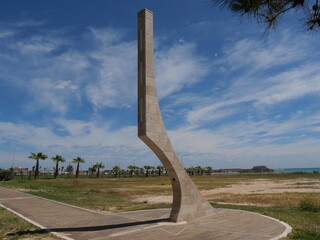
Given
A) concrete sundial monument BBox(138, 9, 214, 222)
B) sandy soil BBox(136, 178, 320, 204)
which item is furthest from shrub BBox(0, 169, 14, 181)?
concrete sundial monument BBox(138, 9, 214, 222)

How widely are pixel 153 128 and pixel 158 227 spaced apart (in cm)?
325

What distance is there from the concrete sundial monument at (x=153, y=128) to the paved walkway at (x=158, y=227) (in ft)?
2.04

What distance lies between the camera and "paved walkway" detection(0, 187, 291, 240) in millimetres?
7621

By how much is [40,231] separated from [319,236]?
8474mm

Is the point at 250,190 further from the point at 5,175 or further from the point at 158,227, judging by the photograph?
the point at 5,175

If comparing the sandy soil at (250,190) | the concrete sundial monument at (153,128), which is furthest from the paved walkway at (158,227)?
the sandy soil at (250,190)

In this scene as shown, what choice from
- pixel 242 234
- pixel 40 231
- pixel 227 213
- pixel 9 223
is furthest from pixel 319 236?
pixel 9 223

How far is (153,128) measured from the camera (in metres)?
8.91

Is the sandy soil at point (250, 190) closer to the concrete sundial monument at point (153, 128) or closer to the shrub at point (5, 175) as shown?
the concrete sundial monument at point (153, 128)

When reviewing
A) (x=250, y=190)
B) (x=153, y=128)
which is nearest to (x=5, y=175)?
(x=250, y=190)

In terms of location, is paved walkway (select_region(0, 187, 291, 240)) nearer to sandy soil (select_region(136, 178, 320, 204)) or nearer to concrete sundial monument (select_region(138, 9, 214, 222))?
concrete sundial monument (select_region(138, 9, 214, 222))

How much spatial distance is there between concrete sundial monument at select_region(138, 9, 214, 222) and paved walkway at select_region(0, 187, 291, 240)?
621 mm

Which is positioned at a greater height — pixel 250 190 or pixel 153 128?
pixel 153 128

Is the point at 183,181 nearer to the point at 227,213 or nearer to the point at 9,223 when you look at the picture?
the point at 227,213
